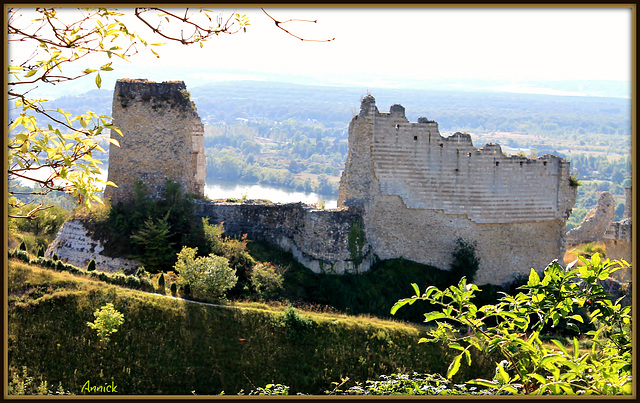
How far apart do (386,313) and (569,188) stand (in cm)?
684

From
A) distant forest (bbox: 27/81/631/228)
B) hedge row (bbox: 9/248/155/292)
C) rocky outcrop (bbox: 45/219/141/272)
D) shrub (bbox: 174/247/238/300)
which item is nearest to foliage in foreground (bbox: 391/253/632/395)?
shrub (bbox: 174/247/238/300)

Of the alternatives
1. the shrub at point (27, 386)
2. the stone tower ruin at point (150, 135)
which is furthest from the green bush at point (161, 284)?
the shrub at point (27, 386)

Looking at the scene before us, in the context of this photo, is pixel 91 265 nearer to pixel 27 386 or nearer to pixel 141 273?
pixel 141 273

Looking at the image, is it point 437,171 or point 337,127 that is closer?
point 437,171

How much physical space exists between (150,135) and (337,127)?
232 feet

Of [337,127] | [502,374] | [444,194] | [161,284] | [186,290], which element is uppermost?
[502,374]

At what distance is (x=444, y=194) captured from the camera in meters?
20.3

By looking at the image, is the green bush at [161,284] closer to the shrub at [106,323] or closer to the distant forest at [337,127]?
the shrub at [106,323]

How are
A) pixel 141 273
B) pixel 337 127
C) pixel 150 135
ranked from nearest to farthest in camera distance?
pixel 141 273, pixel 150 135, pixel 337 127

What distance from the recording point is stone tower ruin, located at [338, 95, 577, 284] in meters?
19.9

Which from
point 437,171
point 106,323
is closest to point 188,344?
point 106,323

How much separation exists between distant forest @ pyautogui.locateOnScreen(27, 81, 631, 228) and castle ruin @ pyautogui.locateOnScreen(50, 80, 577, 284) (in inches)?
981

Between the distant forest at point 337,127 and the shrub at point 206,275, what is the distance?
3185 cm

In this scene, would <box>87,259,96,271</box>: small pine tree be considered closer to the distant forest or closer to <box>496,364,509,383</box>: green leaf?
<box>496,364,509,383</box>: green leaf
